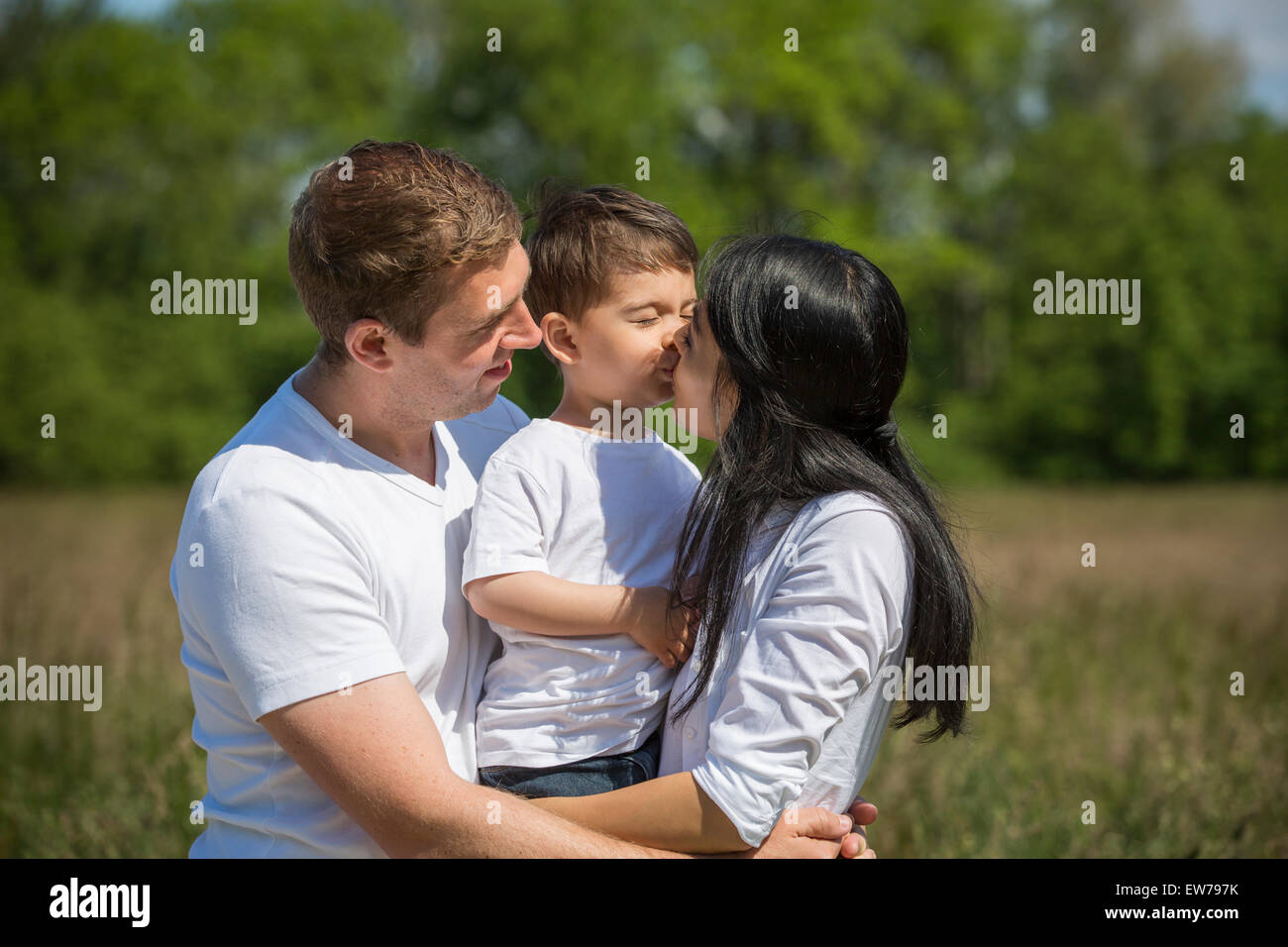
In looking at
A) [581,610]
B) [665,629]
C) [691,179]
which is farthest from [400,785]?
[691,179]

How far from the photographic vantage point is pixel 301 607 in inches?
83.0

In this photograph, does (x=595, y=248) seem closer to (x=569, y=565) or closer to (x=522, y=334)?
(x=522, y=334)

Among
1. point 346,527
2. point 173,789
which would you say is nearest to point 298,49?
point 173,789

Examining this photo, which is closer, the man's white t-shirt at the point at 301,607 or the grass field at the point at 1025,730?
the man's white t-shirt at the point at 301,607

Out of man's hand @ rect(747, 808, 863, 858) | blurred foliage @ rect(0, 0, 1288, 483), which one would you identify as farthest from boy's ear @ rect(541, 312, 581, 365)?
blurred foliage @ rect(0, 0, 1288, 483)

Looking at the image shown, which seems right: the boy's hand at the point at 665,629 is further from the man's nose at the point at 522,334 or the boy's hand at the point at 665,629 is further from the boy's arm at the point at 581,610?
the man's nose at the point at 522,334

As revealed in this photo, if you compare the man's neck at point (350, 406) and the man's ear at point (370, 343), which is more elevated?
the man's ear at point (370, 343)

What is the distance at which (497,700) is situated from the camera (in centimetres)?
241

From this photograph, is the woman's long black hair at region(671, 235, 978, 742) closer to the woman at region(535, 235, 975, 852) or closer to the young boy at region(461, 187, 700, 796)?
the woman at region(535, 235, 975, 852)

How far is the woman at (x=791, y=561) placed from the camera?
2102 millimetres

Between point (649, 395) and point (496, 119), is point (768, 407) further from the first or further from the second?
point (496, 119)

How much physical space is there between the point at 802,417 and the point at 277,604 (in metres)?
1.08

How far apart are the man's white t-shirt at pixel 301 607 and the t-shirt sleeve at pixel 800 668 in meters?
0.62

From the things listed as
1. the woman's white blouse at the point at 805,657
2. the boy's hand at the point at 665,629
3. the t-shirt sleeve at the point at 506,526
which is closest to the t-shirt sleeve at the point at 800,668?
the woman's white blouse at the point at 805,657
